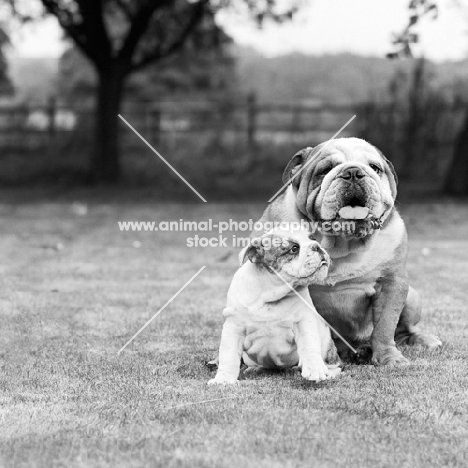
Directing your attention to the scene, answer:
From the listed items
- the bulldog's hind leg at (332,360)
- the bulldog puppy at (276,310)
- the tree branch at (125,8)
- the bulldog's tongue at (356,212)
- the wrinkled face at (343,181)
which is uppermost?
the tree branch at (125,8)

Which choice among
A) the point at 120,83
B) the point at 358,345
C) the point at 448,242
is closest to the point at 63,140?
the point at 120,83

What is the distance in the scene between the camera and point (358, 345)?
5.26 meters

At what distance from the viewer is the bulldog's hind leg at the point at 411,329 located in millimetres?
5379

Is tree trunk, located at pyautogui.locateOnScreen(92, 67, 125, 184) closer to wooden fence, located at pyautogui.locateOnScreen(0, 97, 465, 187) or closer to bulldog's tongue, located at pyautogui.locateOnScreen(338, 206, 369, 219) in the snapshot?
wooden fence, located at pyautogui.locateOnScreen(0, 97, 465, 187)

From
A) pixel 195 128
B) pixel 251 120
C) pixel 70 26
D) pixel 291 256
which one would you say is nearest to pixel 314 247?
pixel 291 256

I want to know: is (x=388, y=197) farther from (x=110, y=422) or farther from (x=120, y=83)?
(x=120, y=83)

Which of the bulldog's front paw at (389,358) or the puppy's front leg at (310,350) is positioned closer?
the puppy's front leg at (310,350)

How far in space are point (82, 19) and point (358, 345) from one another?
618 inches

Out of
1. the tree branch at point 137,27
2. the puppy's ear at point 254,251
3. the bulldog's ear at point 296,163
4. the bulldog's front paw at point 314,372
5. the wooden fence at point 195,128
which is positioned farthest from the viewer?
the wooden fence at point 195,128

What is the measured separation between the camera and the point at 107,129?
782 inches

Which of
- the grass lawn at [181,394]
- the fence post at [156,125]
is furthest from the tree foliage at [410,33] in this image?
the fence post at [156,125]

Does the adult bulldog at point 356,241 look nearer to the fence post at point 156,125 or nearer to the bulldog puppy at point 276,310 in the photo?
the bulldog puppy at point 276,310

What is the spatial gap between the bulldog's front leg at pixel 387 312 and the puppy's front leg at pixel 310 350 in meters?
0.62

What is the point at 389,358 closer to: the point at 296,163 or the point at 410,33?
the point at 296,163
